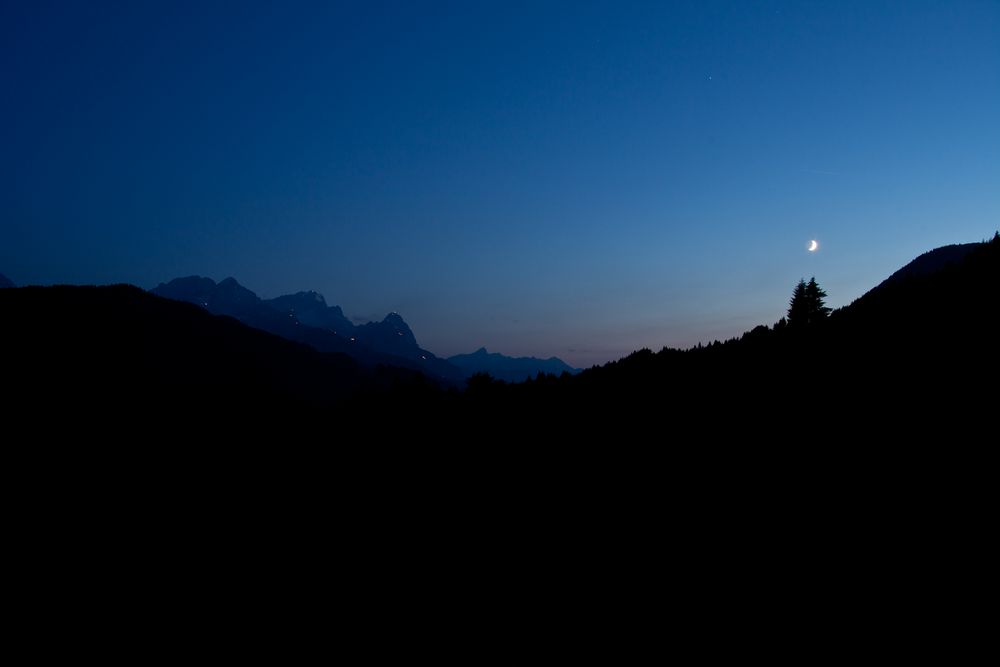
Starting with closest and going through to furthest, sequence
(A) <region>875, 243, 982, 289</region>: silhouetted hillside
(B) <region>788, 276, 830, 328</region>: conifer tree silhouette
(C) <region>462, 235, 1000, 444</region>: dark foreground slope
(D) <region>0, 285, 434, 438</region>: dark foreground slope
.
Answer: (C) <region>462, 235, 1000, 444</region>: dark foreground slope
(D) <region>0, 285, 434, 438</region>: dark foreground slope
(B) <region>788, 276, 830, 328</region>: conifer tree silhouette
(A) <region>875, 243, 982, 289</region>: silhouetted hillside

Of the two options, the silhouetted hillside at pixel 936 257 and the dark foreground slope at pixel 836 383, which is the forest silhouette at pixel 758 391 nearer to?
the dark foreground slope at pixel 836 383

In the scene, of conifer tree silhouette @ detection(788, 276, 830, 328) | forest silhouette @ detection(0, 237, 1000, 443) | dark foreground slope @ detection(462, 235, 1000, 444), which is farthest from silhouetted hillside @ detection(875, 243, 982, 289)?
dark foreground slope @ detection(462, 235, 1000, 444)

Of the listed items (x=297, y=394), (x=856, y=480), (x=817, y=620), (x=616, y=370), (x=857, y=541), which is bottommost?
(x=297, y=394)

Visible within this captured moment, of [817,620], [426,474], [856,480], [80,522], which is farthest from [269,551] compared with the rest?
[856,480]

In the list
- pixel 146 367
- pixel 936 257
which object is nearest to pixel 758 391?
Answer: pixel 146 367

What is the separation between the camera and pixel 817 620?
473cm

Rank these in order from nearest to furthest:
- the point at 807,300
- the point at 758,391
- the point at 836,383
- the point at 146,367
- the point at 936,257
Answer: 1. the point at 836,383
2. the point at 758,391
3. the point at 807,300
4. the point at 146,367
5. the point at 936,257

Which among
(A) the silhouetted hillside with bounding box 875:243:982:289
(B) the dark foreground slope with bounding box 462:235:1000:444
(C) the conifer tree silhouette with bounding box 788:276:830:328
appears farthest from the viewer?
(A) the silhouetted hillside with bounding box 875:243:982:289

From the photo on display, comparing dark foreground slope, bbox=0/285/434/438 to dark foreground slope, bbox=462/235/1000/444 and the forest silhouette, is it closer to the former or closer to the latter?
the forest silhouette

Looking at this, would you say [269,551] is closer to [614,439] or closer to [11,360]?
[614,439]

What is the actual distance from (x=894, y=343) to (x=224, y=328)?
10147cm

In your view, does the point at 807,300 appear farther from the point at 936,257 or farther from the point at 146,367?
the point at 146,367

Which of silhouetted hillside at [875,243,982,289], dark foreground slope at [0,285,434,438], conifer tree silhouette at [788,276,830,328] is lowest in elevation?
dark foreground slope at [0,285,434,438]

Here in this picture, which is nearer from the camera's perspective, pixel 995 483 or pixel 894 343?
pixel 995 483
